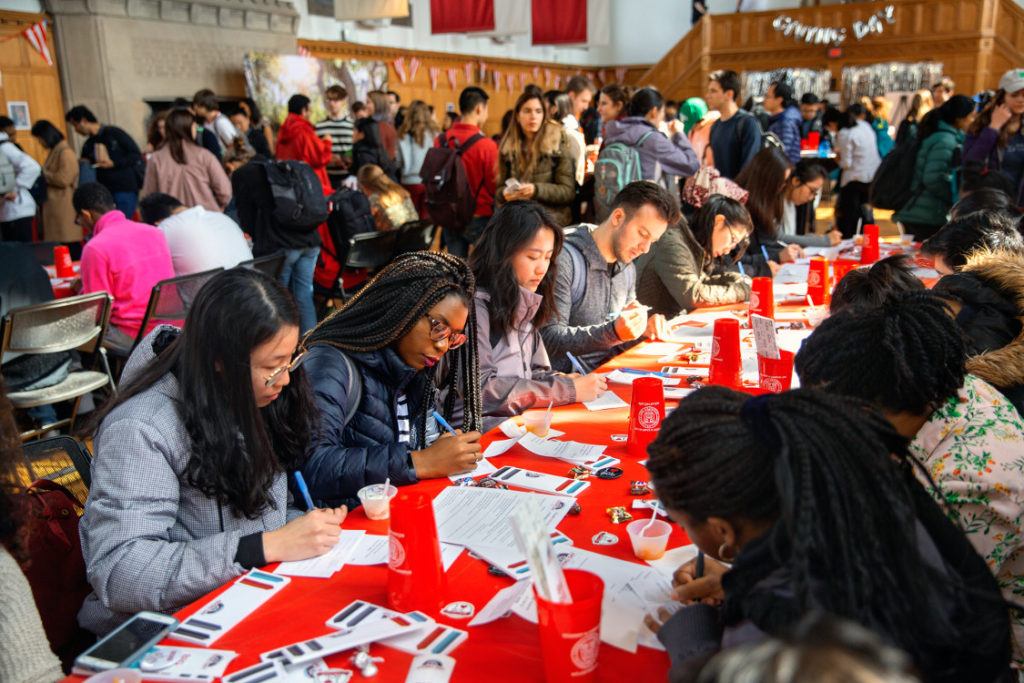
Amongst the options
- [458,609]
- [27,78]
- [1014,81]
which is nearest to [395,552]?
[458,609]

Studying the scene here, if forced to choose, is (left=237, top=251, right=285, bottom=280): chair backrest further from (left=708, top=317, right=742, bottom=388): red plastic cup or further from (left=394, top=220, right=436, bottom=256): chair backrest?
(left=708, top=317, right=742, bottom=388): red plastic cup

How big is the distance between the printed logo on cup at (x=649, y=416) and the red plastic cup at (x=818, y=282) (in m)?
2.14

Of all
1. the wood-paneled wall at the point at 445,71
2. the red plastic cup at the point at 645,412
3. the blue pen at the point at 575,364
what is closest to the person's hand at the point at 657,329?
the blue pen at the point at 575,364

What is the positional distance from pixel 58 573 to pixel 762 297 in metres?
2.83

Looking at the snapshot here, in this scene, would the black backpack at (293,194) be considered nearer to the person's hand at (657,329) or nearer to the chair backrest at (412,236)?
the chair backrest at (412,236)

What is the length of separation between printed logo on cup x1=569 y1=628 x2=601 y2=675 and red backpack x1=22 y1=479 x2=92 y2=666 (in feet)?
3.93

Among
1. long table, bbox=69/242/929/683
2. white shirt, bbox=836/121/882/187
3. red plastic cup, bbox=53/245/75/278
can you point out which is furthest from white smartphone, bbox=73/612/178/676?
white shirt, bbox=836/121/882/187

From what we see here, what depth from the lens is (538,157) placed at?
5754mm

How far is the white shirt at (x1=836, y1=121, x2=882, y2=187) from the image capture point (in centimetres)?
897

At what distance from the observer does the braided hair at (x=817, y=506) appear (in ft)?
3.57

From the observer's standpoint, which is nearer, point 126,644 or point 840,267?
point 126,644

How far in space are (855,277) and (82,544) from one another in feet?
7.67

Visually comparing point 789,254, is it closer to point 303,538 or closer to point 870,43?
point 303,538

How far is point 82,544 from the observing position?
179 cm
